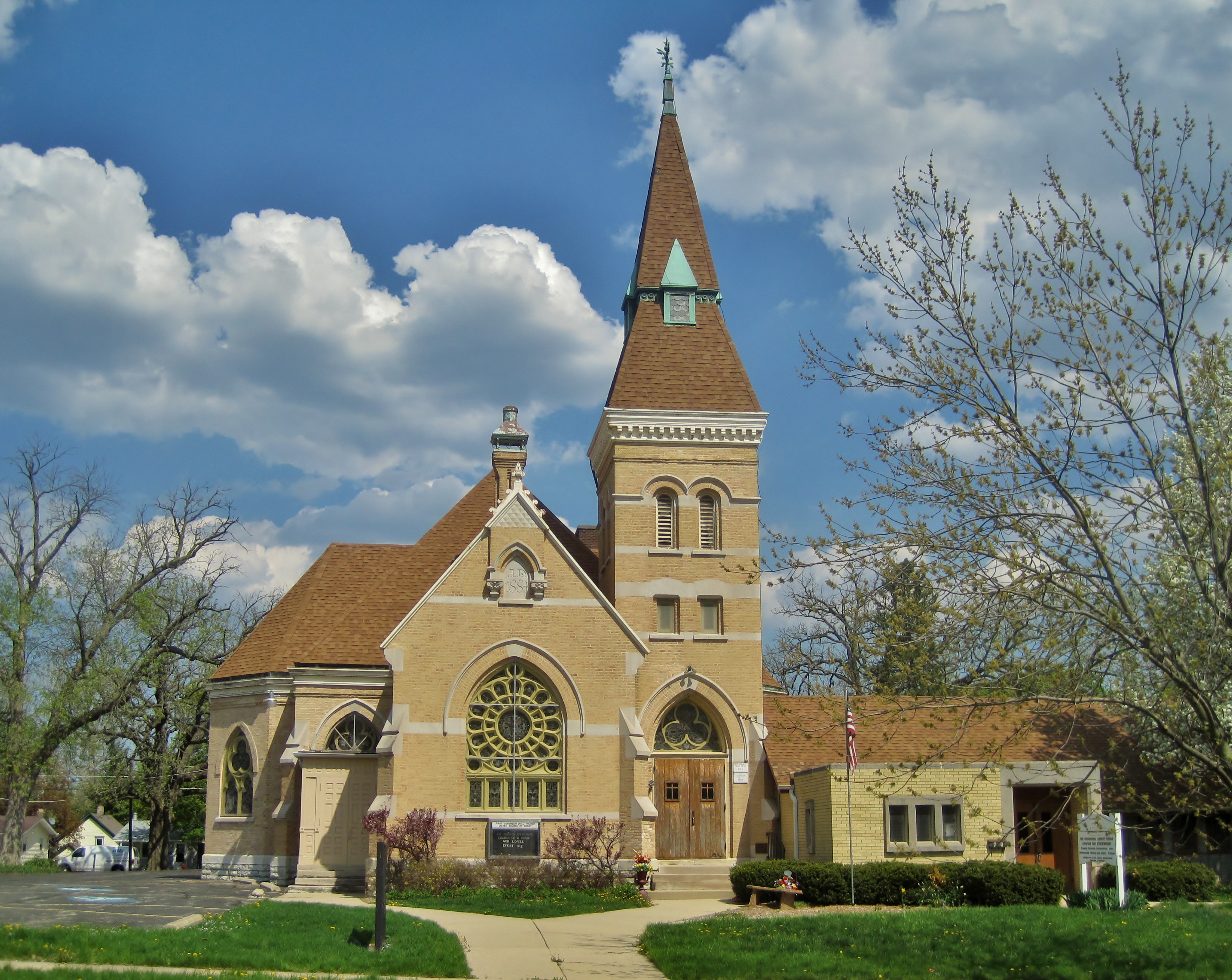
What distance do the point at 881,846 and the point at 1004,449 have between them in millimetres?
15421

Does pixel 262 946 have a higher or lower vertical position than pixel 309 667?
lower

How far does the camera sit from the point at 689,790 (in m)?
29.1

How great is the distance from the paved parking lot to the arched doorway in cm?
978

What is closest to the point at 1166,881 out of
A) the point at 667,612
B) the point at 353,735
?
the point at 667,612

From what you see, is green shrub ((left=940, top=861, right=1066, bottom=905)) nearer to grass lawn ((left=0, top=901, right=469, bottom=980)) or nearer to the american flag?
the american flag

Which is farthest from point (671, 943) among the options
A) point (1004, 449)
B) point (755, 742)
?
point (755, 742)

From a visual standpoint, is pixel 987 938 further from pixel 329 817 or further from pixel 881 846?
pixel 329 817

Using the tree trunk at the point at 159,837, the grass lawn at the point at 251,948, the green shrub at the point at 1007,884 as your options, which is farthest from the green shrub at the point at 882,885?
the tree trunk at the point at 159,837

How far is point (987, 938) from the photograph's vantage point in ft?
51.4

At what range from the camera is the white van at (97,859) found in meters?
77.6

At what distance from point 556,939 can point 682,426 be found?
15.7m

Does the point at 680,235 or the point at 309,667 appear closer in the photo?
the point at 309,667

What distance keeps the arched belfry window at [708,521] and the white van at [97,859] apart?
57702 millimetres

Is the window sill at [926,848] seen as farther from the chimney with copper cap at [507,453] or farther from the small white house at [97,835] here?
the small white house at [97,835]
